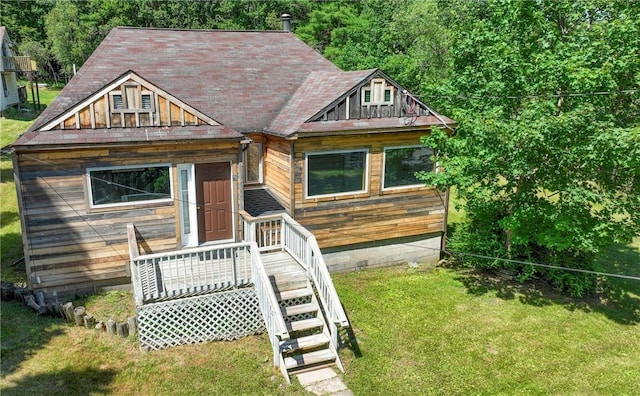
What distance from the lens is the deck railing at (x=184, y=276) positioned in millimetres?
8828

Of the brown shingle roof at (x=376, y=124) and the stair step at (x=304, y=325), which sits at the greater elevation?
the brown shingle roof at (x=376, y=124)

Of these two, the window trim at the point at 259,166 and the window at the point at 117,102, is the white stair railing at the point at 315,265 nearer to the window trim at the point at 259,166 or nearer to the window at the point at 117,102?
the window trim at the point at 259,166

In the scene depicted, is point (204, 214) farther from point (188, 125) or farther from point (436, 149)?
point (436, 149)

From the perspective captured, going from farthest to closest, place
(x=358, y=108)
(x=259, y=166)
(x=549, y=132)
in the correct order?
(x=259, y=166) < (x=358, y=108) < (x=549, y=132)

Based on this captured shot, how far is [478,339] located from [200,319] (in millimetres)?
6069

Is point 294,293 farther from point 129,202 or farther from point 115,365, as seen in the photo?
point 129,202

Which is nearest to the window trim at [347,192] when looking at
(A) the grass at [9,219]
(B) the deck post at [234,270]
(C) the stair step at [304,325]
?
(B) the deck post at [234,270]

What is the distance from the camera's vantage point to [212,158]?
10.9m

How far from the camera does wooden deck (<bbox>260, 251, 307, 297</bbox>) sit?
32.1 ft

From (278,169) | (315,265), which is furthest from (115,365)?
(278,169)

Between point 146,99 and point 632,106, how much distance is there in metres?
A: 12.0

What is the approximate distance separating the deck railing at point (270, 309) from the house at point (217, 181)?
3 centimetres

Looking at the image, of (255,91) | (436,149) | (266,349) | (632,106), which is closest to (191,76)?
(255,91)

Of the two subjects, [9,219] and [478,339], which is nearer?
[478,339]
